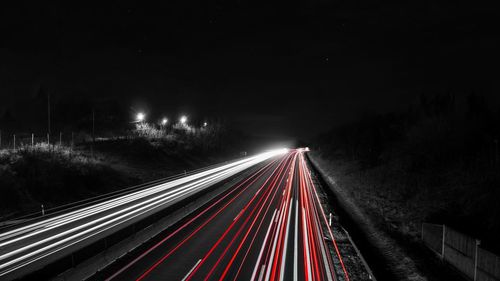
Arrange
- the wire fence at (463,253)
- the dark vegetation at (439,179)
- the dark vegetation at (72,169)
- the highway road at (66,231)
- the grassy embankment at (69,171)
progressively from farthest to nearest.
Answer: the dark vegetation at (72,169) < the grassy embankment at (69,171) < the dark vegetation at (439,179) < the highway road at (66,231) < the wire fence at (463,253)

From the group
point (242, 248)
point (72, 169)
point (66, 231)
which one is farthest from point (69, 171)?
point (242, 248)

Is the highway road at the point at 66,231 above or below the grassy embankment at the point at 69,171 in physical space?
below

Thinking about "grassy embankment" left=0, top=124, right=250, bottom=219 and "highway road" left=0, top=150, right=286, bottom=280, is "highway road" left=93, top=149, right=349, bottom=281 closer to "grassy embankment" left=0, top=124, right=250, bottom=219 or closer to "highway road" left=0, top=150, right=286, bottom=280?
"highway road" left=0, top=150, right=286, bottom=280

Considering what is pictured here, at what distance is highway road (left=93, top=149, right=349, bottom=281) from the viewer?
12893 millimetres

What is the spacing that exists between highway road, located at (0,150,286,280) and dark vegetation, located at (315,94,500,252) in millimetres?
19029

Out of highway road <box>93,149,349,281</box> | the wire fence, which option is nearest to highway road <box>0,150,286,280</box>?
highway road <box>93,149,349,281</box>

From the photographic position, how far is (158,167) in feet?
181

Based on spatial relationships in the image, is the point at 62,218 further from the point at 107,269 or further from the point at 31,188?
the point at 107,269

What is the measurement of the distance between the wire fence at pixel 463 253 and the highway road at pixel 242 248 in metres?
5.59

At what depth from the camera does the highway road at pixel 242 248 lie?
42.3 ft

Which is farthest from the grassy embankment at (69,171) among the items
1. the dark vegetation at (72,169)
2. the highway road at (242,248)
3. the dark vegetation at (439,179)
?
the dark vegetation at (439,179)

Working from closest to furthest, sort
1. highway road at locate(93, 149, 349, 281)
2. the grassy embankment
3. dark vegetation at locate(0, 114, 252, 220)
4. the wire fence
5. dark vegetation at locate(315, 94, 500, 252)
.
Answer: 1. the wire fence
2. highway road at locate(93, 149, 349, 281)
3. dark vegetation at locate(315, 94, 500, 252)
4. the grassy embankment
5. dark vegetation at locate(0, 114, 252, 220)

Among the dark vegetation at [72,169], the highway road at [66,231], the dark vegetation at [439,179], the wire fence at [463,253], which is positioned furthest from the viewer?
the dark vegetation at [72,169]

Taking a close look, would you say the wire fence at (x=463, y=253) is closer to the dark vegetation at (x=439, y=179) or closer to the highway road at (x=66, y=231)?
the dark vegetation at (x=439, y=179)
